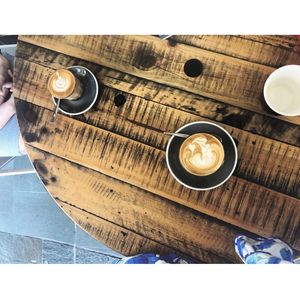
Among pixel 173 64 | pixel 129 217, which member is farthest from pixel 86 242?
pixel 173 64

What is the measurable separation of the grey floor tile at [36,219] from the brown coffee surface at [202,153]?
66 cm

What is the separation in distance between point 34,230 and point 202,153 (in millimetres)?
779

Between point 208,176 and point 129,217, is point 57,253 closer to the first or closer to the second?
point 129,217

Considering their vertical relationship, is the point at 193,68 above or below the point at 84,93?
above

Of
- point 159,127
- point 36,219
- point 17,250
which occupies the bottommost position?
point 17,250

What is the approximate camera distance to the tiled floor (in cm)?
133

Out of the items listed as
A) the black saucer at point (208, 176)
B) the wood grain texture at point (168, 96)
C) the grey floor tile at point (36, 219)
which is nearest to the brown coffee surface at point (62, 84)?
the wood grain texture at point (168, 96)

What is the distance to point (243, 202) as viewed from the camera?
0.98 metres

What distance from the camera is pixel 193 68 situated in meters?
1.02

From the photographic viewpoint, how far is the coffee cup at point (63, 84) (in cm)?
97

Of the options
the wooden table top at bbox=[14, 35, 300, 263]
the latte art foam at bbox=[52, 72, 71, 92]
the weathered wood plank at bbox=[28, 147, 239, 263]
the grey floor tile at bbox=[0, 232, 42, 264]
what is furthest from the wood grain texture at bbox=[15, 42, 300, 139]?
the grey floor tile at bbox=[0, 232, 42, 264]

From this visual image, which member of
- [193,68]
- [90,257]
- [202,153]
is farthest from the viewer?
[90,257]
